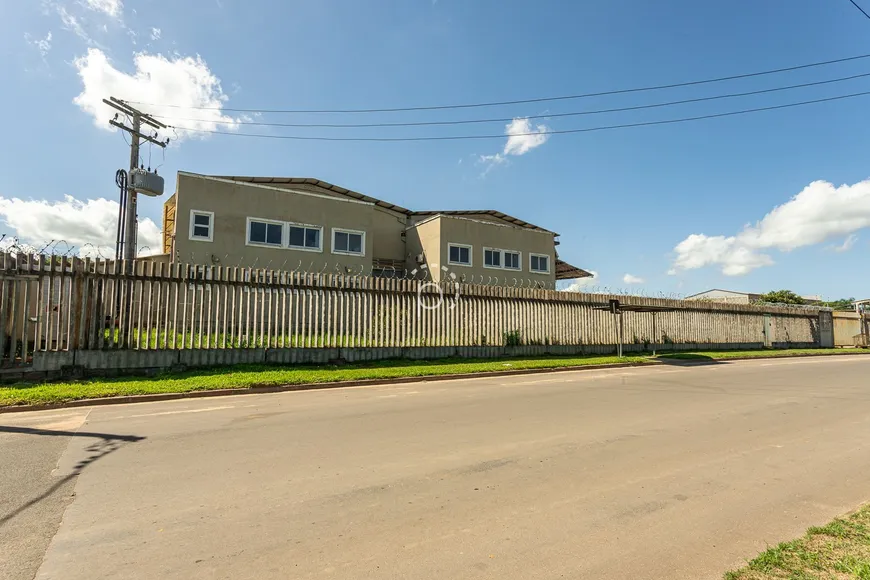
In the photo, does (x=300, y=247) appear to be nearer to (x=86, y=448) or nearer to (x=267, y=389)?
(x=267, y=389)

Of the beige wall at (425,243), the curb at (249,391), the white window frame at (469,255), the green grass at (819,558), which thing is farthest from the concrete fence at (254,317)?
the green grass at (819,558)

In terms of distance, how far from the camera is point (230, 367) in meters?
11.2

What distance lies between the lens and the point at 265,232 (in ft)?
69.1

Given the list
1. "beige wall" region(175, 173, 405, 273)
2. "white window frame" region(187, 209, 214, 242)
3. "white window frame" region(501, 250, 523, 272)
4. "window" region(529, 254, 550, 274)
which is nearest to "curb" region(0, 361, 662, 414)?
"beige wall" region(175, 173, 405, 273)

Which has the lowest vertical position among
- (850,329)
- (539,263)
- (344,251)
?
(850,329)

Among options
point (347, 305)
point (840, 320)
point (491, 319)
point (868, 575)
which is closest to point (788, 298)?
point (840, 320)

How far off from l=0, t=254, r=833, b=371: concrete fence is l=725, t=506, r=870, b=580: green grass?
35.1 feet

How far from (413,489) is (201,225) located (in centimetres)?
1868

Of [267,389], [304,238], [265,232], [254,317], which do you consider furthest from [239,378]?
[304,238]

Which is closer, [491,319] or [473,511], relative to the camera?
[473,511]

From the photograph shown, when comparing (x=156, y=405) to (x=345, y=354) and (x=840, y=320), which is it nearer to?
(x=345, y=354)

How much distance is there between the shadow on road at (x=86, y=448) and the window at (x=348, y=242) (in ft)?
55.1

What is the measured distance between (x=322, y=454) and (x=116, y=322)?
7.64 m

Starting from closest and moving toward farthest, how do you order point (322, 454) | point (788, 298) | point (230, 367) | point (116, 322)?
point (322, 454)
point (116, 322)
point (230, 367)
point (788, 298)
